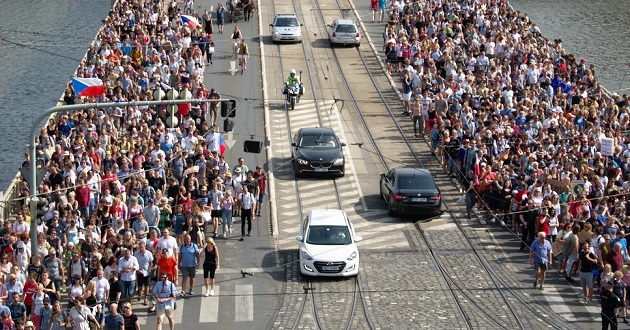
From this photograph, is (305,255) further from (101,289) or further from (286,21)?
(286,21)

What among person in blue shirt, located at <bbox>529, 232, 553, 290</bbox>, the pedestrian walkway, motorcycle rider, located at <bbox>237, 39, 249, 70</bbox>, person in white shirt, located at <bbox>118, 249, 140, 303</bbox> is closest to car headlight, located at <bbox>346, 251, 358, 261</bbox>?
the pedestrian walkway

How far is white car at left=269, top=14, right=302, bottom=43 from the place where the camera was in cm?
6306

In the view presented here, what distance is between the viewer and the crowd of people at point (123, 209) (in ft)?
102

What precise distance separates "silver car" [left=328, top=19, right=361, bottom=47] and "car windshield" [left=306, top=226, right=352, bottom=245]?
1087 inches

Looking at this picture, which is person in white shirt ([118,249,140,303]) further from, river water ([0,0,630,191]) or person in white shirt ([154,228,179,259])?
river water ([0,0,630,191])

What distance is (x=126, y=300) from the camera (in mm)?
31781

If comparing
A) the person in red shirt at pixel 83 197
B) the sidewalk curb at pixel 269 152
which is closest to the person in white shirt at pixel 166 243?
the person in red shirt at pixel 83 197

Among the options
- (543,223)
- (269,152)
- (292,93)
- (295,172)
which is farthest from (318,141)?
(543,223)

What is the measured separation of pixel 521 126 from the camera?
1770 inches

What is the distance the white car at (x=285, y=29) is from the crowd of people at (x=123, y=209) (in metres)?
11.3

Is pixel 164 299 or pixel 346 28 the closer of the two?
pixel 164 299

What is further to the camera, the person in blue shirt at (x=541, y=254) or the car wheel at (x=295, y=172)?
the car wheel at (x=295, y=172)

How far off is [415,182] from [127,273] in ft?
36.9

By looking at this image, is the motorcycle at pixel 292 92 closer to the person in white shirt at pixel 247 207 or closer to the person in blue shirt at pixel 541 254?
the person in white shirt at pixel 247 207
